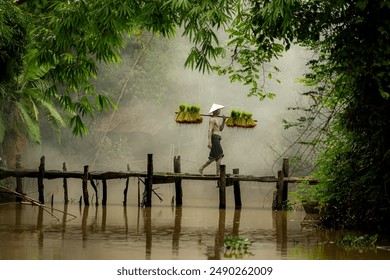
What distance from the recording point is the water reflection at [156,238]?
26.0 feet

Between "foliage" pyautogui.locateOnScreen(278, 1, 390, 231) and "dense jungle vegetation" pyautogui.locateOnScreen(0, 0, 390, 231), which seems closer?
"dense jungle vegetation" pyautogui.locateOnScreen(0, 0, 390, 231)

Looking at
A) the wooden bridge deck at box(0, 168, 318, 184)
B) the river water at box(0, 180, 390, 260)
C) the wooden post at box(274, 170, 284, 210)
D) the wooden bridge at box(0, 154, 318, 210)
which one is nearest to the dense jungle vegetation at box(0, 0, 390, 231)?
the river water at box(0, 180, 390, 260)

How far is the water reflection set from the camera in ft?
26.0

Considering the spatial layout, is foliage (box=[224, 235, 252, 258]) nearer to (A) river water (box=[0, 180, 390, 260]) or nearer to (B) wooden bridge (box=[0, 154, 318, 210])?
(A) river water (box=[0, 180, 390, 260])

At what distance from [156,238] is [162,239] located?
0.56ft

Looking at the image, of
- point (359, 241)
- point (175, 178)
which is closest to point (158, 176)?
point (175, 178)

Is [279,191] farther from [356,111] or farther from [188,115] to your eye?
[356,111]

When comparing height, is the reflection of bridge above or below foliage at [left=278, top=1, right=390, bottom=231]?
below

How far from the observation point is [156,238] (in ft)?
31.7

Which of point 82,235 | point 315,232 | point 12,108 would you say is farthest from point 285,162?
point 12,108

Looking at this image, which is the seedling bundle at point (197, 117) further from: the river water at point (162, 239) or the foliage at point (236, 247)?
the foliage at point (236, 247)

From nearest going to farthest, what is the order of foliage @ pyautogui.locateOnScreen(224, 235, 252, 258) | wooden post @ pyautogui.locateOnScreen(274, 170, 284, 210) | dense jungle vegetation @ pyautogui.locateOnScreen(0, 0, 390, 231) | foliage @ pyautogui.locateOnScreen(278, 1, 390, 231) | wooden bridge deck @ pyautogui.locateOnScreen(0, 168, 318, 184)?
foliage @ pyautogui.locateOnScreen(224, 235, 252, 258)
dense jungle vegetation @ pyautogui.locateOnScreen(0, 0, 390, 231)
foliage @ pyautogui.locateOnScreen(278, 1, 390, 231)
wooden post @ pyautogui.locateOnScreen(274, 170, 284, 210)
wooden bridge deck @ pyautogui.locateOnScreen(0, 168, 318, 184)
